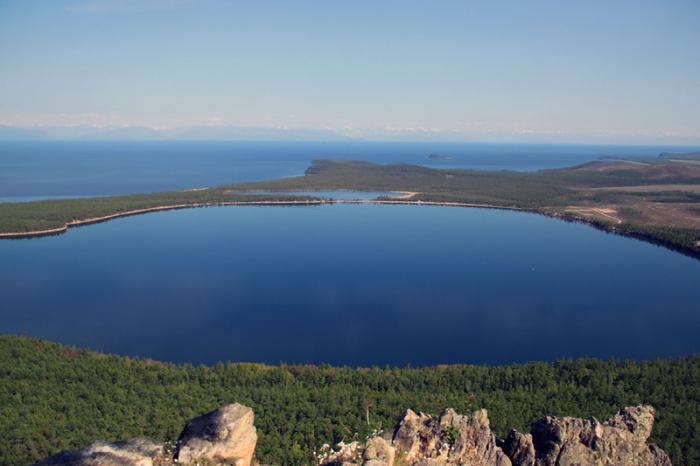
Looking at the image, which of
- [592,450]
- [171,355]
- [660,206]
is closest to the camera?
[592,450]

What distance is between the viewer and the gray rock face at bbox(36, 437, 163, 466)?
11.8 meters

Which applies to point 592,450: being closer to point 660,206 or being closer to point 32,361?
point 32,361

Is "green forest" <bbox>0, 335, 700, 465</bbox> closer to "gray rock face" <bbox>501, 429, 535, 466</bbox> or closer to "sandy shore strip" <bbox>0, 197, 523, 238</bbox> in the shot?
"gray rock face" <bbox>501, 429, 535, 466</bbox>

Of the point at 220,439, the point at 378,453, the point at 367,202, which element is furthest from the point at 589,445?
the point at 367,202

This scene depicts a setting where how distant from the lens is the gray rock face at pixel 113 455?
11.8m

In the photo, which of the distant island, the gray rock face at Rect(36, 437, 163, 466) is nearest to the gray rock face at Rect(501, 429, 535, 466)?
the gray rock face at Rect(36, 437, 163, 466)

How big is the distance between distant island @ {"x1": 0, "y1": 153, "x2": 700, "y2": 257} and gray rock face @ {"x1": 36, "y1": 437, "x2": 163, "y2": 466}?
73443 millimetres

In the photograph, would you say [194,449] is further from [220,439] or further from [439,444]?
[439,444]

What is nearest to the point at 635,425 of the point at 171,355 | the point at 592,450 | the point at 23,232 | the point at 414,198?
the point at 592,450

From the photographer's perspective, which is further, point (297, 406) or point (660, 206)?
point (660, 206)

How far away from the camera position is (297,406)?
2622 centimetres

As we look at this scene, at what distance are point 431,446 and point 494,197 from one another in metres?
107

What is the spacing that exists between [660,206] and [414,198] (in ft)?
164

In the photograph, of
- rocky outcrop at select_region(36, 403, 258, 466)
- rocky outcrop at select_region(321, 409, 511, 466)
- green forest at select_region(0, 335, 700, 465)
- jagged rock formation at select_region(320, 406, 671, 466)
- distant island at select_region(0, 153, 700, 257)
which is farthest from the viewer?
distant island at select_region(0, 153, 700, 257)
